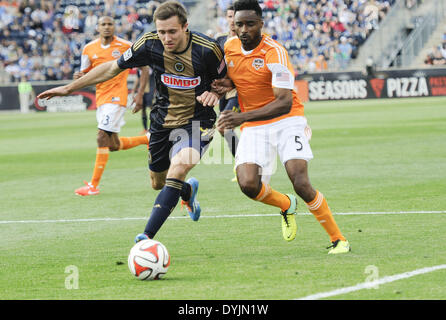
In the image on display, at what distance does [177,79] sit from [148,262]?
2.26m

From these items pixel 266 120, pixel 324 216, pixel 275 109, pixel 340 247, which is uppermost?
pixel 275 109

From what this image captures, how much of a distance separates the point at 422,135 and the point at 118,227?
11976mm

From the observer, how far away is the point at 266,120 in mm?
7441

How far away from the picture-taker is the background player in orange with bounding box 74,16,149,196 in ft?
40.2

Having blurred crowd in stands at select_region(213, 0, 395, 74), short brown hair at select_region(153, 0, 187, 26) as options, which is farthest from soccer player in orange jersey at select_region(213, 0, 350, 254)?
blurred crowd in stands at select_region(213, 0, 395, 74)

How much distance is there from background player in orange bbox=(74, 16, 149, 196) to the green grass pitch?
68 centimetres

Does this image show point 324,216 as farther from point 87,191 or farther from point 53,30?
point 53,30

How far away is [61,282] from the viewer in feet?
20.0

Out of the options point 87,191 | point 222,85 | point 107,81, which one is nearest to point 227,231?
point 222,85

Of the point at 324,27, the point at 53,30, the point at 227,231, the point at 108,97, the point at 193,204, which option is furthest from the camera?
the point at 53,30

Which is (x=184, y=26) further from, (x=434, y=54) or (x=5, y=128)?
(x=434, y=54)

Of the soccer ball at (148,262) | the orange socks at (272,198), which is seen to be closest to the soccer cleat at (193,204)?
the orange socks at (272,198)

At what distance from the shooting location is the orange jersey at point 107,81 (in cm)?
1269

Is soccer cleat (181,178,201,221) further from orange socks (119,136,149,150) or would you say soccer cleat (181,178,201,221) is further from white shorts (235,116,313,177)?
orange socks (119,136,149,150)
